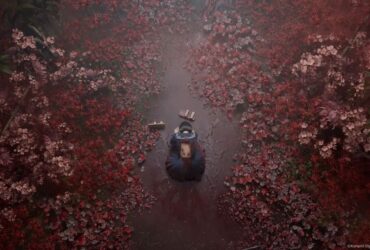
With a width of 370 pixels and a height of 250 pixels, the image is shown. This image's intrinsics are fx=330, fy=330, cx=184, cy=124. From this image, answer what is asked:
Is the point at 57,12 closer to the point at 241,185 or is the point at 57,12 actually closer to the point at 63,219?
the point at 63,219

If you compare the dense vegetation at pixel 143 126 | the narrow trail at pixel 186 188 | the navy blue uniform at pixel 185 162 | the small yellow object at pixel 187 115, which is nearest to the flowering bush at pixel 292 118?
the dense vegetation at pixel 143 126

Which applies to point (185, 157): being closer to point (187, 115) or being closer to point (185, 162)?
point (185, 162)

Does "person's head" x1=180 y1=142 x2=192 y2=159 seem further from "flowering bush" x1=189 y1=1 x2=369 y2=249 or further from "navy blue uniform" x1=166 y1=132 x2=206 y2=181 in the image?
"flowering bush" x1=189 y1=1 x2=369 y2=249

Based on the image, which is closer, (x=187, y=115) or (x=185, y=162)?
(x=185, y=162)

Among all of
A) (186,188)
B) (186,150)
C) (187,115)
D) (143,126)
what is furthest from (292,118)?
(143,126)

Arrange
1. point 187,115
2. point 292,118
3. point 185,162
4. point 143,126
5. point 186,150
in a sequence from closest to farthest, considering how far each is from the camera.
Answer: point 186,150 → point 185,162 → point 292,118 → point 143,126 → point 187,115
